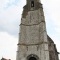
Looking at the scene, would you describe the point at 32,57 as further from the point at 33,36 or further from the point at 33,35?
the point at 33,35

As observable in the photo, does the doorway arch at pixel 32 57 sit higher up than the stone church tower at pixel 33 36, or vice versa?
the stone church tower at pixel 33 36

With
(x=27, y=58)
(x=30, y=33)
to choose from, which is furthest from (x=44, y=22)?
(x=27, y=58)

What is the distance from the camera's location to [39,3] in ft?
114

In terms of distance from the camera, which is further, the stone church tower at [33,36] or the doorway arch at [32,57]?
the stone church tower at [33,36]

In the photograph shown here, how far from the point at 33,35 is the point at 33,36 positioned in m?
0.21

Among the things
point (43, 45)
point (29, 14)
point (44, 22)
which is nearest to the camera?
point (43, 45)

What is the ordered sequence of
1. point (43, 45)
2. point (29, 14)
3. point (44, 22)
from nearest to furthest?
point (43, 45)
point (44, 22)
point (29, 14)

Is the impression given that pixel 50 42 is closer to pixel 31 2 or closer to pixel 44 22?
pixel 44 22

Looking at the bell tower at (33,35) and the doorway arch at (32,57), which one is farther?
the bell tower at (33,35)

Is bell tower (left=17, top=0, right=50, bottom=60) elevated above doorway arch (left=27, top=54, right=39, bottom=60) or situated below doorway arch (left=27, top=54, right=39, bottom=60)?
→ above

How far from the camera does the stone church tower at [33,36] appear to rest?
29641mm

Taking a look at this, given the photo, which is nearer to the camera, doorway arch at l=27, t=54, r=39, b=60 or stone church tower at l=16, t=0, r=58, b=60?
doorway arch at l=27, t=54, r=39, b=60

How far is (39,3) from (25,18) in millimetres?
4469

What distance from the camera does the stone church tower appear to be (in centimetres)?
2964
